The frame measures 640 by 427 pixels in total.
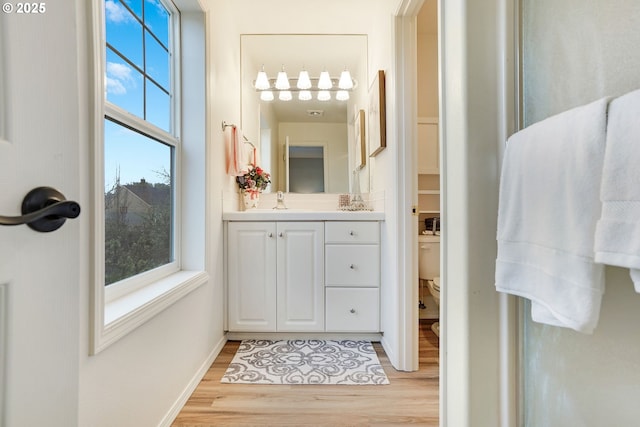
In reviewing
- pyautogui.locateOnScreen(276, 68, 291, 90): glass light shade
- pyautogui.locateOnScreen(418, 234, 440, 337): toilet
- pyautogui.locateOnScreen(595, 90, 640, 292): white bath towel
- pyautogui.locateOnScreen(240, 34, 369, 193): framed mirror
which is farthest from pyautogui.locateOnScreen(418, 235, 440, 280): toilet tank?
pyautogui.locateOnScreen(595, 90, 640, 292): white bath towel

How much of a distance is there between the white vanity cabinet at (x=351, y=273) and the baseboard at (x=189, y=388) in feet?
2.40

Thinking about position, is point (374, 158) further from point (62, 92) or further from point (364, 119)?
point (62, 92)

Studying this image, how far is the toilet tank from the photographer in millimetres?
2168

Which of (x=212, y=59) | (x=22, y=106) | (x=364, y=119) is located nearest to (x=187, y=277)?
(x=22, y=106)

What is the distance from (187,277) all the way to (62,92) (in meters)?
1.11

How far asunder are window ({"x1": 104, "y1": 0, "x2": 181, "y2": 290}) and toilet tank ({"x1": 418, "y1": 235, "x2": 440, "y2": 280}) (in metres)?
1.70

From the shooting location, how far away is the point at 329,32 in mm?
2354

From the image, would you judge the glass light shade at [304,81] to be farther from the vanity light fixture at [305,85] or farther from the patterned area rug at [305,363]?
the patterned area rug at [305,363]

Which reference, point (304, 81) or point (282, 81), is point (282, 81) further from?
point (304, 81)

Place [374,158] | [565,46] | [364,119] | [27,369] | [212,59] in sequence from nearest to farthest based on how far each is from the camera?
[27,369] < [565,46] < [212,59] < [374,158] < [364,119]

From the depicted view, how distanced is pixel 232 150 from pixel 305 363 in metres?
1.47

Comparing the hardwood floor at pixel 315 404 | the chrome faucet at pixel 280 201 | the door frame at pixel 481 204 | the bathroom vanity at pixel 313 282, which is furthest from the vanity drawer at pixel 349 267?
the door frame at pixel 481 204

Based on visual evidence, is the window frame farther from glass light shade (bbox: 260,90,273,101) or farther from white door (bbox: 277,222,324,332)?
glass light shade (bbox: 260,90,273,101)

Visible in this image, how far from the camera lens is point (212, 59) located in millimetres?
1738
